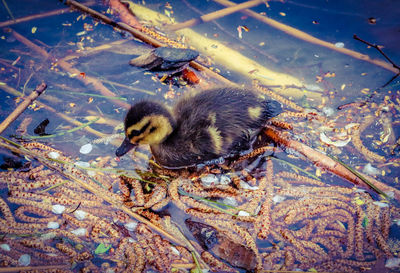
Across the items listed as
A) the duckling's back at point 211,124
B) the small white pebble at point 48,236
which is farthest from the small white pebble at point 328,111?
the small white pebble at point 48,236

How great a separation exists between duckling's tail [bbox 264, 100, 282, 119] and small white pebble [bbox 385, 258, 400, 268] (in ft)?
4.80

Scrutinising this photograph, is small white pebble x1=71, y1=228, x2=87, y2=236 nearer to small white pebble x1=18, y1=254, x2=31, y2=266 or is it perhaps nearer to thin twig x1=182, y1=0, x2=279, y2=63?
small white pebble x1=18, y1=254, x2=31, y2=266

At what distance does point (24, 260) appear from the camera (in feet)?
6.66

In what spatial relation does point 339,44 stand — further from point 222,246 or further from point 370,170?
point 222,246

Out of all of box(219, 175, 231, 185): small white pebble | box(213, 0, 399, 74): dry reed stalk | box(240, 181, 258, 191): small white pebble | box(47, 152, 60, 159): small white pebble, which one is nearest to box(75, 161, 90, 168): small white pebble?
box(47, 152, 60, 159): small white pebble

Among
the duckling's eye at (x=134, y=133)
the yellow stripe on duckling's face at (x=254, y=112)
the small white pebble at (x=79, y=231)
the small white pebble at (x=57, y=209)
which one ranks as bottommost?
the small white pebble at (x=79, y=231)

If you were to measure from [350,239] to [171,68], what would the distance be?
7.78 ft

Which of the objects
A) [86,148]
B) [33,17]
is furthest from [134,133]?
[33,17]

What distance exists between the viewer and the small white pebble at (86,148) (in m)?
2.74

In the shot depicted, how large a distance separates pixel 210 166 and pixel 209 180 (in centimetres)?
21

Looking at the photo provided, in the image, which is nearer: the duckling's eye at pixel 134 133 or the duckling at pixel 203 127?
the duckling's eye at pixel 134 133

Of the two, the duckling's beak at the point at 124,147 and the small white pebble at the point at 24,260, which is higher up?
the duckling's beak at the point at 124,147

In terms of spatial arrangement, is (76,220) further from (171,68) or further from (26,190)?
(171,68)

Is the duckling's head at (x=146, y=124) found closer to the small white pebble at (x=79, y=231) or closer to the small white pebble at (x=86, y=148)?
the small white pebble at (x=86, y=148)
